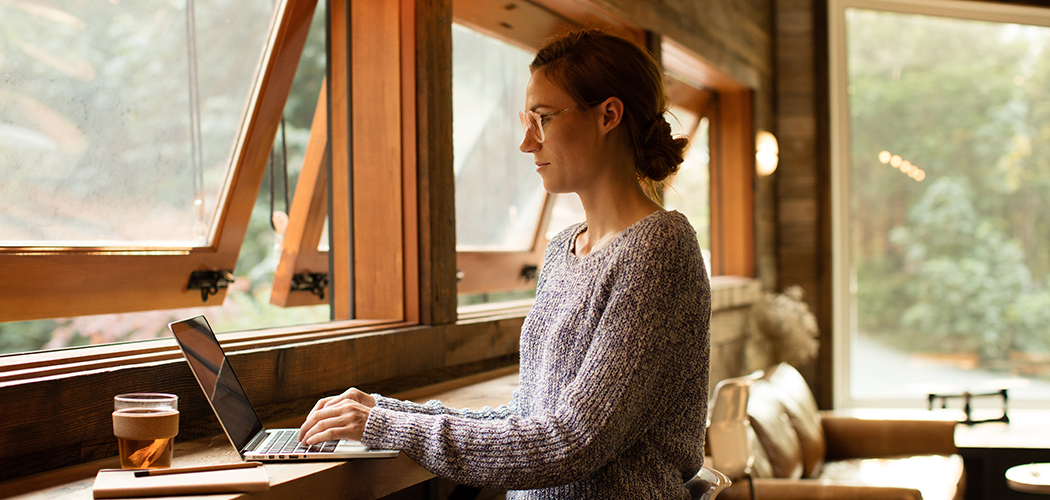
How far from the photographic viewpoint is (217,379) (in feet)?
3.85

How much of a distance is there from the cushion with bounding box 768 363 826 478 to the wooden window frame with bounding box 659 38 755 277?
32.0 inches

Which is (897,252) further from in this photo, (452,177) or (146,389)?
(146,389)

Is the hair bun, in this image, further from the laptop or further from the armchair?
the armchair

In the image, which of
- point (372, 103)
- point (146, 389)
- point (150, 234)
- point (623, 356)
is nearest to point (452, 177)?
point (372, 103)

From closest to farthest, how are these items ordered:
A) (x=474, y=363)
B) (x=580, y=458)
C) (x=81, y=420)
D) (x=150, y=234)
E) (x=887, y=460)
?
(x=580, y=458) < (x=81, y=420) < (x=150, y=234) < (x=474, y=363) < (x=887, y=460)

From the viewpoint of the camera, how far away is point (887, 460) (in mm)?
3742

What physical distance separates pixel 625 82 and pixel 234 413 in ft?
2.67

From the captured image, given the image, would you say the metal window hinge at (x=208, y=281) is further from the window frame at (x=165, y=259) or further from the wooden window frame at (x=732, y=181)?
the wooden window frame at (x=732, y=181)

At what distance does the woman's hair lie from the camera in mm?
1260

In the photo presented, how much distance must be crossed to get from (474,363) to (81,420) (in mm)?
1152

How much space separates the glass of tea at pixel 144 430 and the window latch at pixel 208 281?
37.2 inches

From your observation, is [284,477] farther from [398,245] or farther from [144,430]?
[398,245]

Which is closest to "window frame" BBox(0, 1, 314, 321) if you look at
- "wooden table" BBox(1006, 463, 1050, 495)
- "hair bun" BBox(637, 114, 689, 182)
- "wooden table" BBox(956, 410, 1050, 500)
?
"hair bun" BBox(637, 114, 689, 182)

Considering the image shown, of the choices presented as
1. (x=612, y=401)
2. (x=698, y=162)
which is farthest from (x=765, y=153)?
(x=612, y=401)
